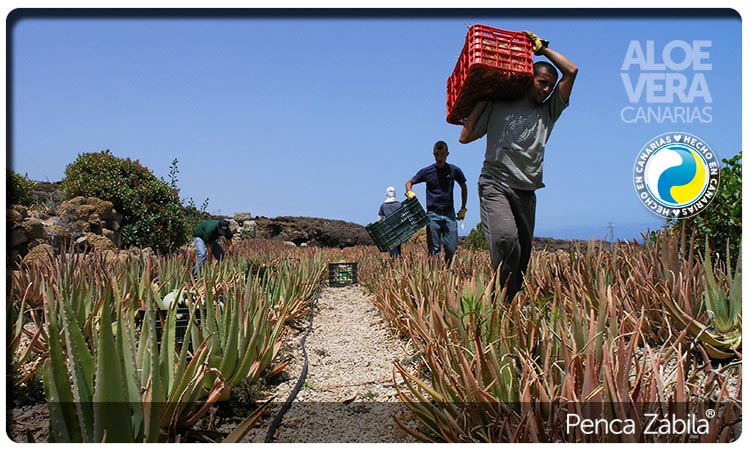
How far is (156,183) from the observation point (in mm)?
8742

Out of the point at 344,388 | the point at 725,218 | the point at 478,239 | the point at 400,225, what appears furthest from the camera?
the point at 478,239

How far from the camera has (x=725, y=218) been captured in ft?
10.6

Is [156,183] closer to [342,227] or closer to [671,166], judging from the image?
[671,166]

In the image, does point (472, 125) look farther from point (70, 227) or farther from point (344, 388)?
Result: point (70, 227)

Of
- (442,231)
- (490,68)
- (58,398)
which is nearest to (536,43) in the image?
(490,68)

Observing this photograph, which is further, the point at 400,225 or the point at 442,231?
the point at 400,225

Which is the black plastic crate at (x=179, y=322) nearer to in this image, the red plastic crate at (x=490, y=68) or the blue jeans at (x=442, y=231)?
the red plastic crate at (x=490, y=68)

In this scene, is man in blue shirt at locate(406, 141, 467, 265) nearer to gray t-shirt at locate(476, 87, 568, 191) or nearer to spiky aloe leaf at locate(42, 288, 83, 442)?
gray t-shirt at locate(476, 87, 568, 191)

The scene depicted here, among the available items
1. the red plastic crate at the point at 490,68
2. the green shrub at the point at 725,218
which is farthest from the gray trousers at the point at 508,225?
the green shrub at the point at 725,218

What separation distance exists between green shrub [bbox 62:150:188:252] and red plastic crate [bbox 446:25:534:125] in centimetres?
639

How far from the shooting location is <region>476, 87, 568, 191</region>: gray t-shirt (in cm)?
298

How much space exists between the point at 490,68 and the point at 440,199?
2720 millimetres

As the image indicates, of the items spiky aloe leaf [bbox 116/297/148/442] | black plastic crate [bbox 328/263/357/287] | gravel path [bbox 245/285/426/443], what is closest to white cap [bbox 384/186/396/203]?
black plastic crate [bbox 328/263/357/287]

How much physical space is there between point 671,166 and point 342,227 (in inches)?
663
